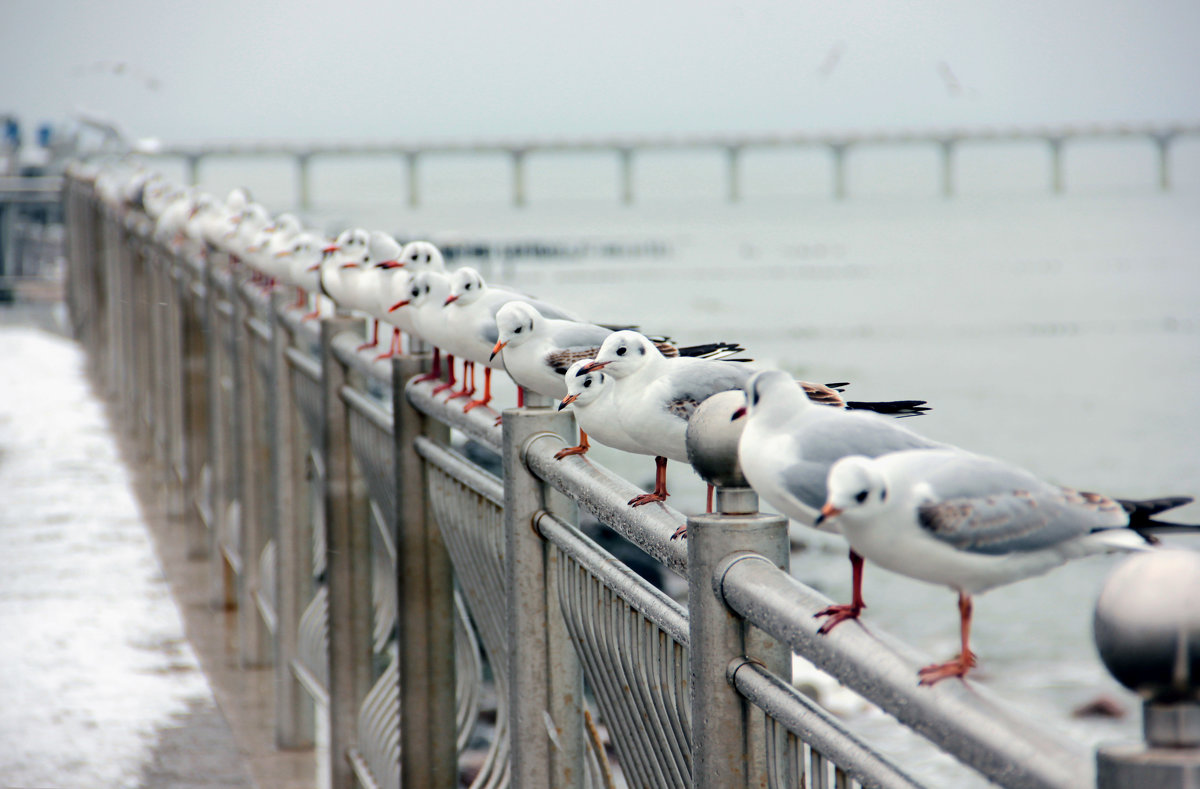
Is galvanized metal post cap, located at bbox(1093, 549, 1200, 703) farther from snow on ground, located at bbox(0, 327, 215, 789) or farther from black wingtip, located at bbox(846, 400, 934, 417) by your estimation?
snow on ground, located at bbox(0, 327, 215, 789)

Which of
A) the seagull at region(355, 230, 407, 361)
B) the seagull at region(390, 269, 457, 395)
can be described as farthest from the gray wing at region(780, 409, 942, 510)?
the seagull at region(355, 230, 407, 361)

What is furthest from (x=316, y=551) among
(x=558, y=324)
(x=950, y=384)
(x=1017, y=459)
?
(x=950, y=384)

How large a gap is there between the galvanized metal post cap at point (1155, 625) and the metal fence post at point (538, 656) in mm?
1336

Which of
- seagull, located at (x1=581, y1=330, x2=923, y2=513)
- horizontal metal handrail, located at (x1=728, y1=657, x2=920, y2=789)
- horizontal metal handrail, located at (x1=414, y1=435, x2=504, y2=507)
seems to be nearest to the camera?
horizontal metal handrail, located at (x1=728, y1=657, x2=920, y2=789)

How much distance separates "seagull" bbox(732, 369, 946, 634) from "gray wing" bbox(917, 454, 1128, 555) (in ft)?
0.45

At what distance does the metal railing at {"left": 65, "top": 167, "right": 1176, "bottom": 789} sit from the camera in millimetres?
1394

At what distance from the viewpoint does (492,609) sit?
2613 mm

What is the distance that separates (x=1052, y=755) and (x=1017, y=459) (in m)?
23.3

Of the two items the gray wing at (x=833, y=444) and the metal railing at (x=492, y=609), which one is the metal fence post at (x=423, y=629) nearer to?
the metal railing at (x=492, y=609)

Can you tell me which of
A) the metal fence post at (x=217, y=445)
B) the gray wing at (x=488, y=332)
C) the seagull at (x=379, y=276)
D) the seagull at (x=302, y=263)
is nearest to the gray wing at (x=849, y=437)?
the gray wing at (x=488, y=332)

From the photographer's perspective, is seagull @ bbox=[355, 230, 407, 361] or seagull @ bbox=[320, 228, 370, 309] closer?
seagull @ bbox=[355, 230, 407, 361]

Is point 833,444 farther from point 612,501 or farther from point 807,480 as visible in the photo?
point 612,501

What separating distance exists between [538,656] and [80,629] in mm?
3378

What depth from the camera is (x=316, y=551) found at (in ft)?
14.6
